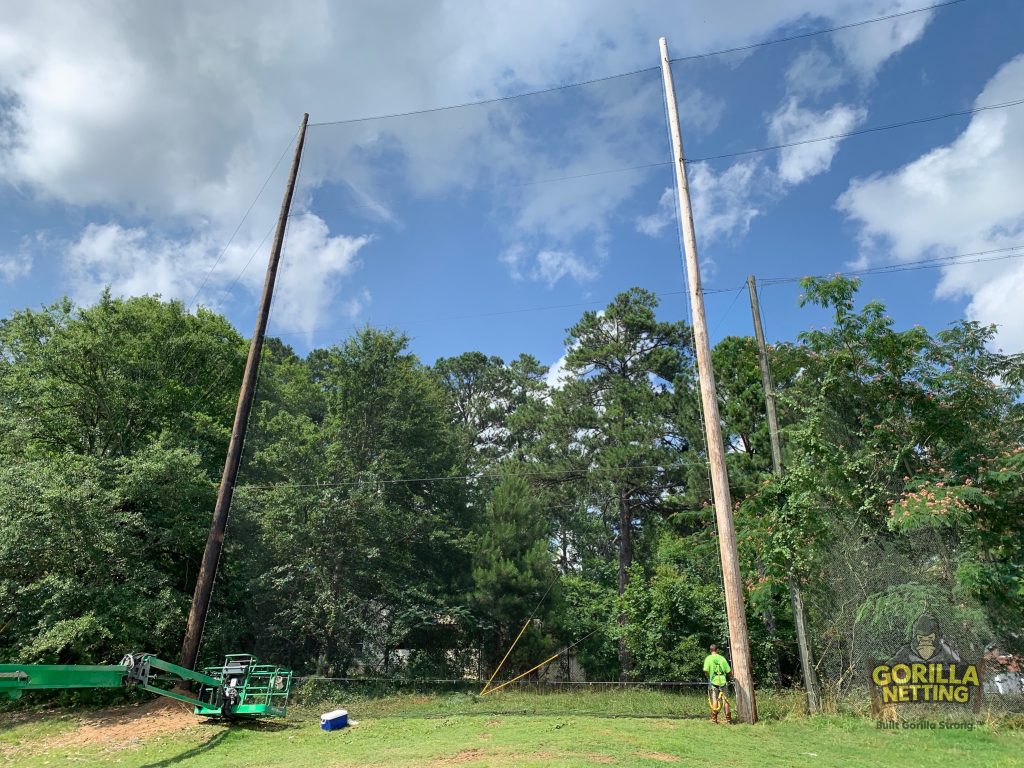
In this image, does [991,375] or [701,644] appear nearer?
[991,375]

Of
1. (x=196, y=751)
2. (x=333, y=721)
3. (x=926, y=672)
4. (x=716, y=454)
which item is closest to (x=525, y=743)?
(x=333, y=721)

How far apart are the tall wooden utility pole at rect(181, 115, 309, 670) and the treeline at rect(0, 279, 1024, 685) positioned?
2.42 meters

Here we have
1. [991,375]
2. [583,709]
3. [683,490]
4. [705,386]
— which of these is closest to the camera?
[705,386]

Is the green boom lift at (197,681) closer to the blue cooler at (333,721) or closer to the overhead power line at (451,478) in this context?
the blue cooler at (333,721)

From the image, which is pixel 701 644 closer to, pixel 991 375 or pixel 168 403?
pixel 991 375

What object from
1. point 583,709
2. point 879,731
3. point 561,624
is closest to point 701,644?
point 561,624

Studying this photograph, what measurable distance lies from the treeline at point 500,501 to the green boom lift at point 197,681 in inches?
A: 160

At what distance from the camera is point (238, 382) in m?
23.5

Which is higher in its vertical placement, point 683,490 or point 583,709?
point 683,490

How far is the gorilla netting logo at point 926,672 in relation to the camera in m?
10.9

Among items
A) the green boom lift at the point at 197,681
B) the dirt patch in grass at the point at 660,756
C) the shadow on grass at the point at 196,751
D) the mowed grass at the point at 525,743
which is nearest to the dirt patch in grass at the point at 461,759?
the mowed grass at the point at 525,743

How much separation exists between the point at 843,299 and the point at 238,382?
65.8ft

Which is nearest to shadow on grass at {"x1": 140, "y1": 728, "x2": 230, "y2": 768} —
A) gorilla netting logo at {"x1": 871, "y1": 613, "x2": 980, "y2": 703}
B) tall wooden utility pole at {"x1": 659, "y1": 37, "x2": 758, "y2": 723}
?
tall wooden utility pole at {"x1": 659, "y1": 37, "x2": 758, "y2": 723}

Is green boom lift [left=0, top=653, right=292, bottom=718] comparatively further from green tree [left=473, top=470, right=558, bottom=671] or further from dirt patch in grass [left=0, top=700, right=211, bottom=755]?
green tree [left=473, top=470, right=558, bottom=671]
